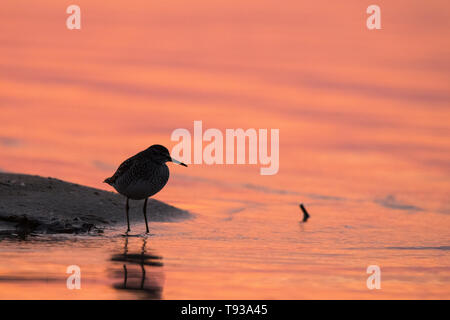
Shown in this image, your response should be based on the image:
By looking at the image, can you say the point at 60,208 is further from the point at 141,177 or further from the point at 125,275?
the point at 125,275

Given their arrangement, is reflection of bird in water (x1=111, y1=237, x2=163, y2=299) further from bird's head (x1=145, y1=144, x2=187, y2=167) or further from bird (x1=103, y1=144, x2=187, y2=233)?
bird's head (x1=145, y1=144, x2=187, y2=167)

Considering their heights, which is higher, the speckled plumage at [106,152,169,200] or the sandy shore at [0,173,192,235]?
the speckled plumage at [106,152,169,200]

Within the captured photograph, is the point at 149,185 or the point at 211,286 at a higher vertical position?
the point at 149,185

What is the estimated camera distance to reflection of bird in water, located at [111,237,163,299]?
8.44 metres

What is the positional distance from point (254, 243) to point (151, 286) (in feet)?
14.6

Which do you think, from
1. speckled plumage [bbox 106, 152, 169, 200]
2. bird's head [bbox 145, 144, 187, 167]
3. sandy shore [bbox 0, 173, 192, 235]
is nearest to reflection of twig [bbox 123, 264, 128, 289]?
sandy shore [bbox 0, 173, 192, 235]

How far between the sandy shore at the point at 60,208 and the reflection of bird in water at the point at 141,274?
2.25 m

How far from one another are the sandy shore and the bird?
538 mm

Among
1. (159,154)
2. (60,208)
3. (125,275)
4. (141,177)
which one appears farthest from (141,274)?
(159,154)

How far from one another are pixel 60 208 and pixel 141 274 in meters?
5.91

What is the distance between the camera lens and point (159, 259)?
10.6m

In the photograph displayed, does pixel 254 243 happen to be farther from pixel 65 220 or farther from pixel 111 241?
pixel 65 220
